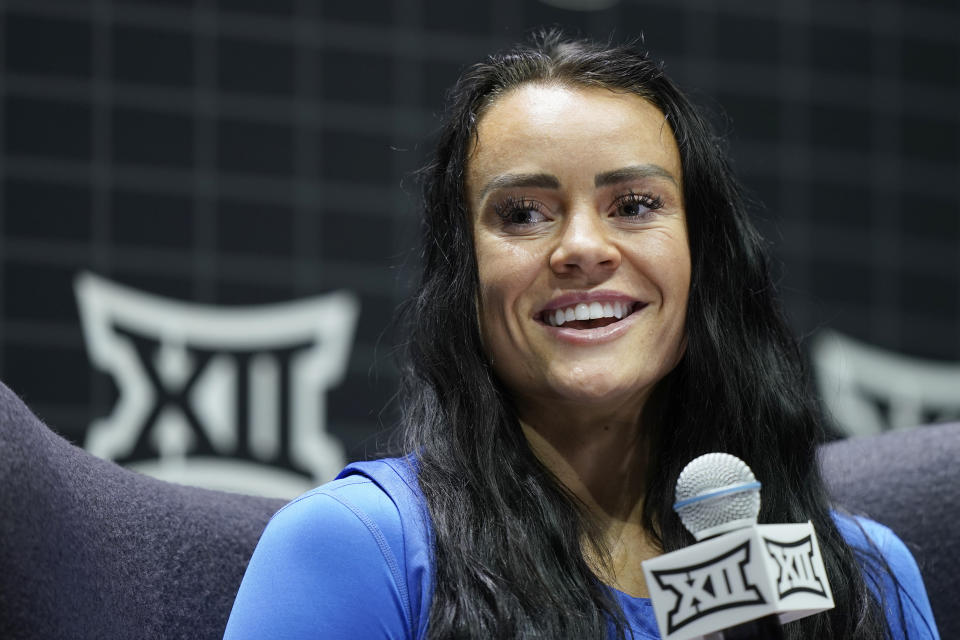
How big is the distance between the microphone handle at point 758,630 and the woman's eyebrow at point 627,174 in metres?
0.68

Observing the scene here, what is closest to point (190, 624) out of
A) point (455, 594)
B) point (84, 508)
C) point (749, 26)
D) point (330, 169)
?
point (84, 508)

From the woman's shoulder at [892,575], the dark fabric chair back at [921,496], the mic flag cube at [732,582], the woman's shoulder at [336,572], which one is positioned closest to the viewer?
the mic flag cube at [732,582]

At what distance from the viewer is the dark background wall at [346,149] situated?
3471mm

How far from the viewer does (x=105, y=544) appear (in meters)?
1.60

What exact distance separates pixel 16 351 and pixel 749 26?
2081 millimetres

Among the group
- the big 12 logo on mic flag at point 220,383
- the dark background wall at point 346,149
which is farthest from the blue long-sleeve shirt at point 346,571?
the big 12 logo on mic flag at point 220,383

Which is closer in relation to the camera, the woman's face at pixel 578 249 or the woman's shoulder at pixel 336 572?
the woman's shoulder at pixel 336 572

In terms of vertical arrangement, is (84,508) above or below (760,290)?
below

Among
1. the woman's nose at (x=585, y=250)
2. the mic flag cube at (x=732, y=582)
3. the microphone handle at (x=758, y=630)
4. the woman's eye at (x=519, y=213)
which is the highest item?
the woman's eye at (x=519, y=213)

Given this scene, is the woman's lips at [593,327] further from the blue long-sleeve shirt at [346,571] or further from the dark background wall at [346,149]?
Answer: the dark background wall at [346,149]

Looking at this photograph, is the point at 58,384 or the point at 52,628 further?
the point at 58,384

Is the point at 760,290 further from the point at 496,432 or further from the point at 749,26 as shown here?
the point at 749,26

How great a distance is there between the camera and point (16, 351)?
337 cm

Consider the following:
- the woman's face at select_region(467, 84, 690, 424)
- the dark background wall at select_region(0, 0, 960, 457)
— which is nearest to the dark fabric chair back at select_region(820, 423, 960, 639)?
the woman's face at select_region(467, 84, 690, 424)
